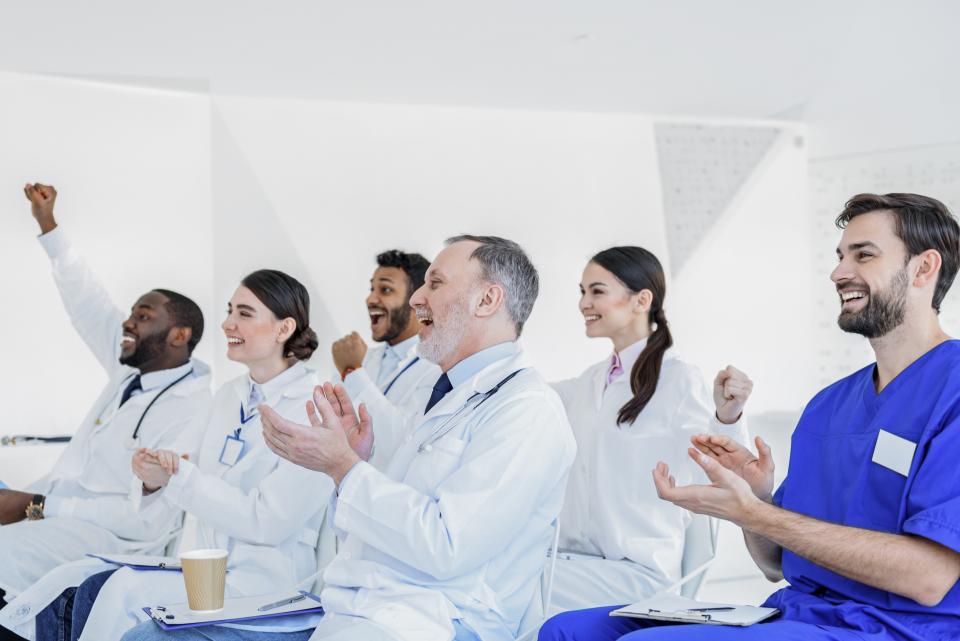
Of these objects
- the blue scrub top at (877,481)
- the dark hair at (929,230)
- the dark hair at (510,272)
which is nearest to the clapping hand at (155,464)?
the dark hair at (510,272)

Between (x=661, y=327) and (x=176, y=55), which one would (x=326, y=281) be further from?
(x=661, y=327)

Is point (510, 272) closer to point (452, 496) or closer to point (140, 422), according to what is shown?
point (452, 496)

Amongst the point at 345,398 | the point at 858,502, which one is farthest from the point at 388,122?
the point at 858,502

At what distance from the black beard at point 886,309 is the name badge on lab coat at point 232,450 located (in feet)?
5.74

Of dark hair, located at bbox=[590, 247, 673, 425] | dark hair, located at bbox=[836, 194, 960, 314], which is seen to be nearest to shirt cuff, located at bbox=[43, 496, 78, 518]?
dark hair, located at bbox=[590, 247, 673, 425]

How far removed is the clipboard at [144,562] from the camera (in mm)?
2566

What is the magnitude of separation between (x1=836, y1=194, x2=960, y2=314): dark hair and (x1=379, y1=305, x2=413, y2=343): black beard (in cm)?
214

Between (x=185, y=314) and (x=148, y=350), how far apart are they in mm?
204

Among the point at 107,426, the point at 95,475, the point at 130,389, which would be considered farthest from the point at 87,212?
the point at 95,475

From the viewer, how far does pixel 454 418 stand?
2.05m

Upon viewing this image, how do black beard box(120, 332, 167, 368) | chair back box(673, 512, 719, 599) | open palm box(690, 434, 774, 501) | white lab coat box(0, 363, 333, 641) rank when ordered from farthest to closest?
black beard box(120, 332, 167, 368) < chair back box(673, 512, 719, 599) < white lab coat box(0, 363, 333, 641) < open palm box(690, 434, 774, 501)

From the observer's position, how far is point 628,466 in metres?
2.79

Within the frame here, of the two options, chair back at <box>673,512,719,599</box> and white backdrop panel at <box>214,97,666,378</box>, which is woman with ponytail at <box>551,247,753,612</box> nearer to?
chair back at <box>673,512,719,599</box>

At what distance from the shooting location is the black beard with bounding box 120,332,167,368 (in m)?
3.63
